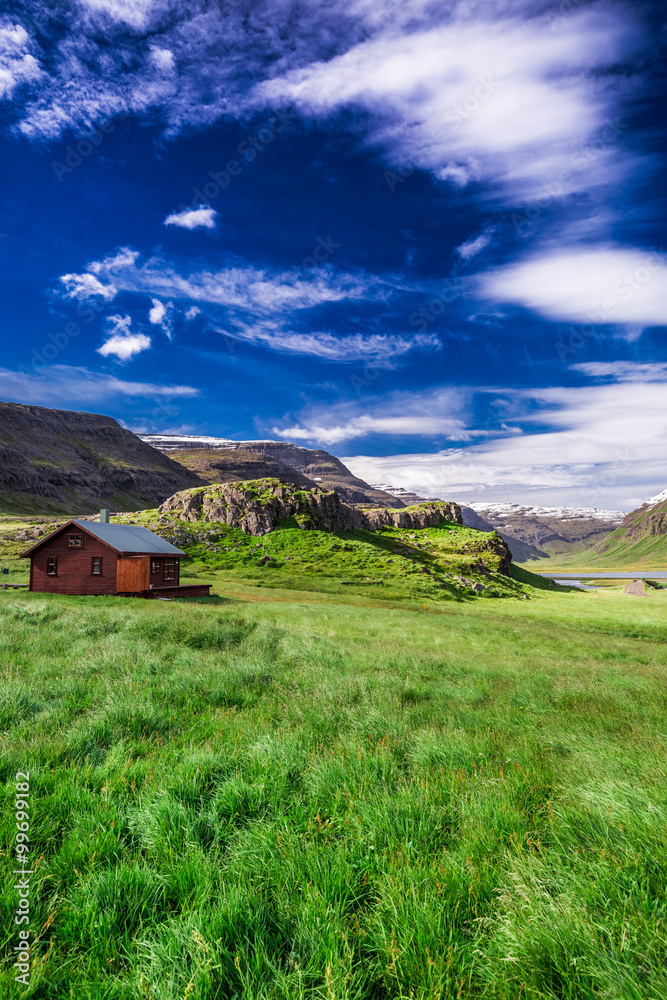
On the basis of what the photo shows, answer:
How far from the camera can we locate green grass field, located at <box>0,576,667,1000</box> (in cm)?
257

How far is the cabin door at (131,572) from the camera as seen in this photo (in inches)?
1533

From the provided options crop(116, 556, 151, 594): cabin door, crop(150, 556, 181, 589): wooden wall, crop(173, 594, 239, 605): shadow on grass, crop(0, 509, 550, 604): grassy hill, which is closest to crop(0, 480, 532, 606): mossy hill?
crop(0, 509, 550, 604): grassy hill

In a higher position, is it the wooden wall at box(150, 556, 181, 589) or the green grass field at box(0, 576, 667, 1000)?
the green grass field at box(0, 576, 667, 1000)

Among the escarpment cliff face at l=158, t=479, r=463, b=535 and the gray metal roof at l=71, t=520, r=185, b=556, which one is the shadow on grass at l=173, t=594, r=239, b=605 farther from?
the escarpment cliff face at l=158, t=479, r=463, b=535

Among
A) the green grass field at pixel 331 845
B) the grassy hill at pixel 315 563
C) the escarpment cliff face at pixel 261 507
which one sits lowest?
the grassy hill at pixel 315 563

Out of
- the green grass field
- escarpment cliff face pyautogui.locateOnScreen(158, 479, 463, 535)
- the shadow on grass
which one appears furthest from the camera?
escarpment cliff face pyautogui.locateOnScreen(158, 479, 463, 535)

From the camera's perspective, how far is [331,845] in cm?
363

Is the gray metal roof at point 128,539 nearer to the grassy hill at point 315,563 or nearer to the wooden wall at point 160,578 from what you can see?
the wooden wall at point 160,578

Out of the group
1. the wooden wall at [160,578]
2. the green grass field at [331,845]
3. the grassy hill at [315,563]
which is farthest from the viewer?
the grassy hill at [315,563]

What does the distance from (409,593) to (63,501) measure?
167126mm

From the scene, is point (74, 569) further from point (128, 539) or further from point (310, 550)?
point (310, 550)

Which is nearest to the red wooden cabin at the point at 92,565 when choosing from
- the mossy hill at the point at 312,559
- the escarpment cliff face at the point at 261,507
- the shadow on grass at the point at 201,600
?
the shadow on grass at the point at 201,600

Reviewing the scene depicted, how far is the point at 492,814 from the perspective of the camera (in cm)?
399

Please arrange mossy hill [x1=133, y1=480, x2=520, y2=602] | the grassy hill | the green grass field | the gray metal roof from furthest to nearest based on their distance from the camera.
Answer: mossy hill [x1=133, y1=480, x2=520, y2=602] < the grassy hill < the gray metal roof < the green grass field
